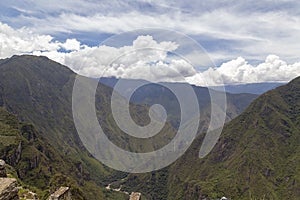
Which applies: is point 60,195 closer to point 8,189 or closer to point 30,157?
point 8,189

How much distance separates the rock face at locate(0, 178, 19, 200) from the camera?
9.45 m

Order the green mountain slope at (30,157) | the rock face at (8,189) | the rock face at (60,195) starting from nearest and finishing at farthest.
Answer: the rock face at (8,189)
the rock face at (60,195)
the green mountain slope at (30,157)

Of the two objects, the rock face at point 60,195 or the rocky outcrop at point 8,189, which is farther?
the rock face at point 60,195

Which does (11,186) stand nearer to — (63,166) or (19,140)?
(19,140)

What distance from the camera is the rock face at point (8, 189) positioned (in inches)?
372

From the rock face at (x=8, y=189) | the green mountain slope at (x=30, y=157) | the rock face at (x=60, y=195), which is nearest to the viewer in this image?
the rock face at (x=8, y=189)

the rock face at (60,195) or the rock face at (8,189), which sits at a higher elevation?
the rock face at (8,189)

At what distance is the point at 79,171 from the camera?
197000 millimetres

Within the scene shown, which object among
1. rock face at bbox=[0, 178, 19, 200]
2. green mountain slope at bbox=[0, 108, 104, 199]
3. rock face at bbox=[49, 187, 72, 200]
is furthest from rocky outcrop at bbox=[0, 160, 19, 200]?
green mountain slope at bbox=[0, 108, 104, 199]

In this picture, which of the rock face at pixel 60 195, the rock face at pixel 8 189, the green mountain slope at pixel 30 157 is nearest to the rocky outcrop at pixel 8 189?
the rock face at pixel 8 189

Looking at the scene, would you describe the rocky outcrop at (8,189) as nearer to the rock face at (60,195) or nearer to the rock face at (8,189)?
the rock face at (8,189)

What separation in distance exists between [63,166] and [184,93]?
544 feet

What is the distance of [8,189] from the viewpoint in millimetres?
9703

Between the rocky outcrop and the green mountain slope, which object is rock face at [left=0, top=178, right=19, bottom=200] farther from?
the green mountain slope
